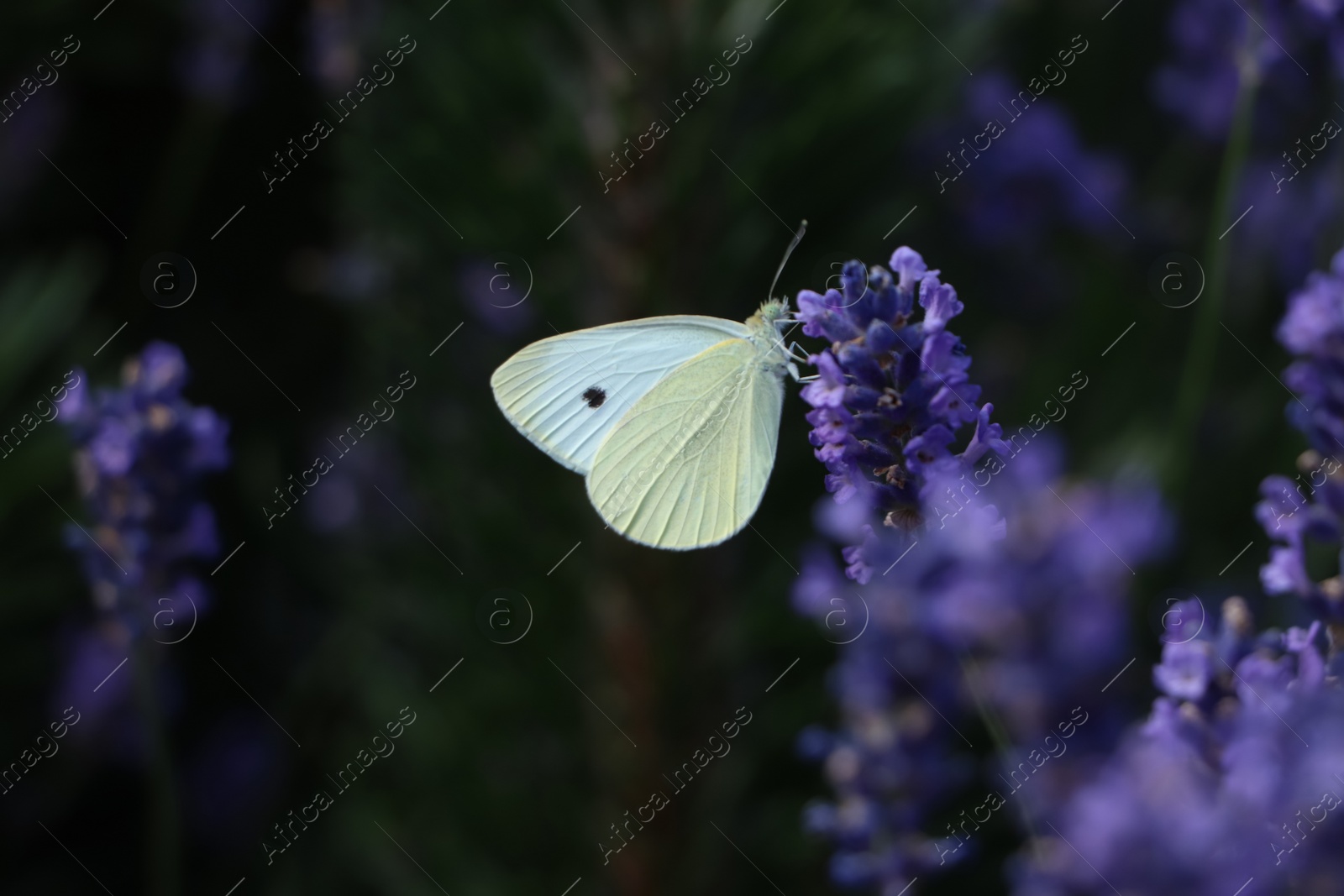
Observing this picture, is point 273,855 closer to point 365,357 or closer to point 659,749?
point 659,749

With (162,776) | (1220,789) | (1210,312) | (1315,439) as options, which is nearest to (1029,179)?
(1210,312)


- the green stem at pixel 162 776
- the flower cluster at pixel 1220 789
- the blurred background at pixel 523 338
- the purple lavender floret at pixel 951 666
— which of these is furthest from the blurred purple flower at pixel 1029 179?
the green stem at pixel 162 776

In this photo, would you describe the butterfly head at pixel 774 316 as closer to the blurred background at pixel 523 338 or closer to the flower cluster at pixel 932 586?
the flower cluster at pixel 932 586

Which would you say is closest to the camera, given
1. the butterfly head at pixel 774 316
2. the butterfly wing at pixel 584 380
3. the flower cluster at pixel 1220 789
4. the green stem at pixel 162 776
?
the flower cluster at pixel 1220 789

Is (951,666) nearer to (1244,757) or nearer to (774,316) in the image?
(774,316)

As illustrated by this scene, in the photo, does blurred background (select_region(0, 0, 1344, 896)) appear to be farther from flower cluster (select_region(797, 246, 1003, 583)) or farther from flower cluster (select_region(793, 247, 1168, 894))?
flower cluster (select_region(797, 246, 1003, 583))

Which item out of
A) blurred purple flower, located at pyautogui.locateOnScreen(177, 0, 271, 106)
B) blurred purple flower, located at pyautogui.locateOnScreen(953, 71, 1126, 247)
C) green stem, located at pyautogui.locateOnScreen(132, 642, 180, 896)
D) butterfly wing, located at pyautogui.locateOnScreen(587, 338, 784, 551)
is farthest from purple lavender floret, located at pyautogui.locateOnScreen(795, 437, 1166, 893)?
blurred purple flower, located at pyautogui.locateOnScreen(177, 0, 271, 106)
